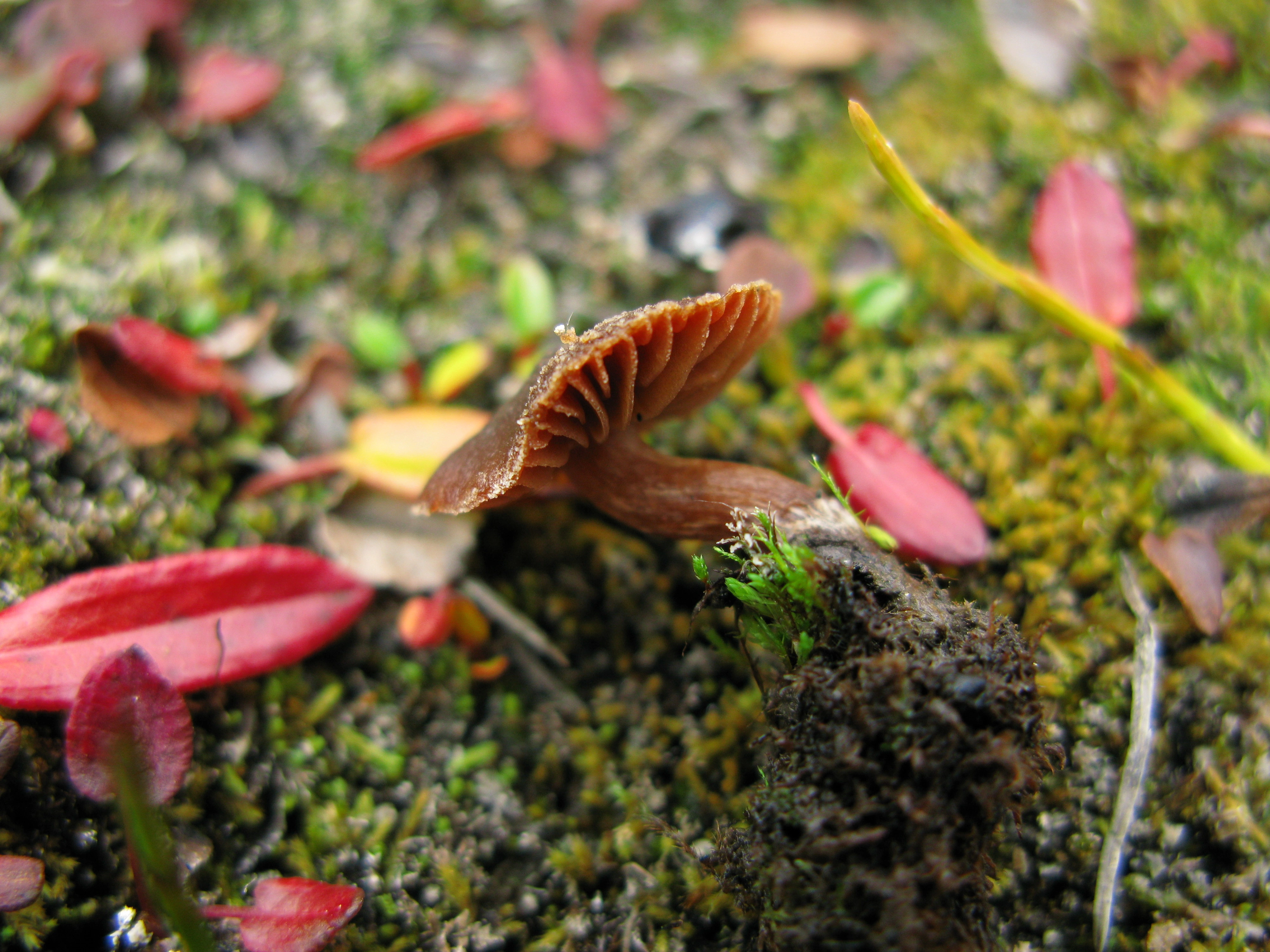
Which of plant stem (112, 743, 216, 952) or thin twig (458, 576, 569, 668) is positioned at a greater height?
plant stem (112, 743, 216, 952)

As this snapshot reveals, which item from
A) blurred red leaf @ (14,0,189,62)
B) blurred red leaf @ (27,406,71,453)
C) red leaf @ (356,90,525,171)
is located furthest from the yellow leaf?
blurred red leaf @ (14,0,189,62)

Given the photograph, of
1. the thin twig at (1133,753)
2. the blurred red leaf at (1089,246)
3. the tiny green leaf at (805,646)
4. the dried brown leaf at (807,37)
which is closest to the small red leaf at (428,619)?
the tiny green leaf at (805,646)

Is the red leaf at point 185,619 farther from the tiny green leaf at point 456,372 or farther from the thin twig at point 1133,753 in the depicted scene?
the thin twig at point 1133,753

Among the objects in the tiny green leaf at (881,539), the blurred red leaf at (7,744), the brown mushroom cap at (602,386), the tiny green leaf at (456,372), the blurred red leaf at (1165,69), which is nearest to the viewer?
the brown mushroom cap at (602,386)

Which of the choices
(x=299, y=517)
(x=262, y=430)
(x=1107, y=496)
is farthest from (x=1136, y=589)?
(x=262, y=430)

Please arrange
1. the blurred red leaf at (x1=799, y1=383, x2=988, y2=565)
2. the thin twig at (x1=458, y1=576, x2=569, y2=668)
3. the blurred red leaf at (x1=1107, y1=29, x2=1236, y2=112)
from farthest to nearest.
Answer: the blurred red leaf at (x1=1107, y1=29, x2=1236, y2=112) < the thin twig at (x1=458, y1=576, x2=569, y2=668) < the blurred red leaf at (x1=799, y1=383, x2=988, y2=565)

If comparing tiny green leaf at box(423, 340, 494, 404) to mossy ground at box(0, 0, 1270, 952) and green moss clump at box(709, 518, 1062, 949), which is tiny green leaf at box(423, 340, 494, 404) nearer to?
mossy ground at box(0, 0, 1270, 952)

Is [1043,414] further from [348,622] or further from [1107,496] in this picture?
[348,622]
